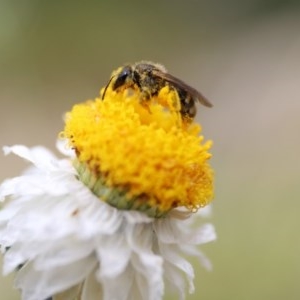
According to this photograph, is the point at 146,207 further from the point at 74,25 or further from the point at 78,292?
the point at 74,25

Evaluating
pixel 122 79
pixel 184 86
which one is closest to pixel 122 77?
pixel 122 79

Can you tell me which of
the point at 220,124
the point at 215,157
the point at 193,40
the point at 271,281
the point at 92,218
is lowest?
the point at 92,218

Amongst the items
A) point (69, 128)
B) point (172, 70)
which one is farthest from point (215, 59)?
point (69, 128)

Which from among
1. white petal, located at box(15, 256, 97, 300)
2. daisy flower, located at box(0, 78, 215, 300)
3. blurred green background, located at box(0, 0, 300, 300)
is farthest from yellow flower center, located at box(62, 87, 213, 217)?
blurred green background, located at box(0, 0, 300, 300)

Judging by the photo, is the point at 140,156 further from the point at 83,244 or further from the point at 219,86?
the point at 219,86

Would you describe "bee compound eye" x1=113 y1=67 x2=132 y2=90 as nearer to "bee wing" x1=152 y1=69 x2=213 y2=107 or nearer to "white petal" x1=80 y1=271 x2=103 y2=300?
"bee wing" x1=152 y1=69 x2=213 y2=107
